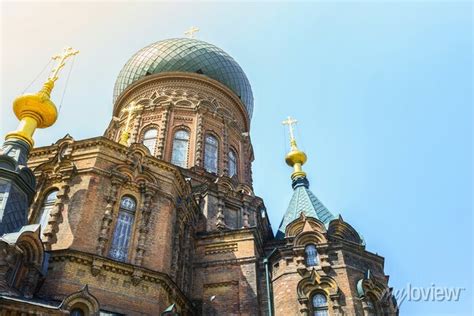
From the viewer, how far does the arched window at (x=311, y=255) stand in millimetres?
13442

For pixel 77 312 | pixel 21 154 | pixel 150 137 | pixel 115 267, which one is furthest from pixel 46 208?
pixel 150 137

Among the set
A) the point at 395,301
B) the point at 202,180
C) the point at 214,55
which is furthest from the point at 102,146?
the point at 214,55

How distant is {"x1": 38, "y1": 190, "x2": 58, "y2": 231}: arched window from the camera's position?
12.0 metres

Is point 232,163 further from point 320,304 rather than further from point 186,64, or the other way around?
point 320,304

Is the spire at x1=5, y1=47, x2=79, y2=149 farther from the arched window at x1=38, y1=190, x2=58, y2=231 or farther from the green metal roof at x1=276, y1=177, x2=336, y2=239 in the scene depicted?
the green metal roof at x1=276, y1=177, x2=336, y2=239

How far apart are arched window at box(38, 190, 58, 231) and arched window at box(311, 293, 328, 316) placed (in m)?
7.04

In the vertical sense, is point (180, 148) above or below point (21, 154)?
above

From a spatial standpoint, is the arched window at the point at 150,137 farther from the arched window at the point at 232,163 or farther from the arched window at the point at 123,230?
the arched window at the point at 123,230

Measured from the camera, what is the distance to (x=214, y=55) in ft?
76.3

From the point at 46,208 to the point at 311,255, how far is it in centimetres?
717

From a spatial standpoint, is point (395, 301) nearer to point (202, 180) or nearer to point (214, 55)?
point (202, 180)

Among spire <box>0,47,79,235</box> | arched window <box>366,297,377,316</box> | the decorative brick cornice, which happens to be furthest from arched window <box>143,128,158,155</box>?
arched window <box>366,297,377,316</box>

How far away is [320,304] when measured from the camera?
12.5m

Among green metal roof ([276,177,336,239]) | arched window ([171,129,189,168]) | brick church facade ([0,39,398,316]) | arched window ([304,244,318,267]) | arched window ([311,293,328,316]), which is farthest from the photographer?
arched window ([171,129,189,168])
